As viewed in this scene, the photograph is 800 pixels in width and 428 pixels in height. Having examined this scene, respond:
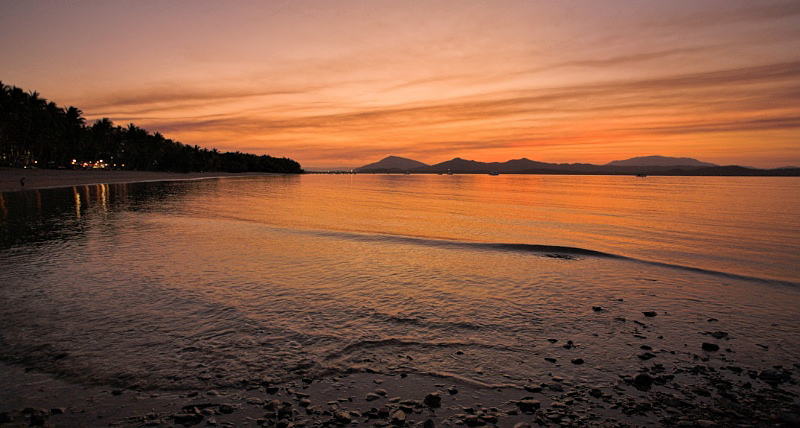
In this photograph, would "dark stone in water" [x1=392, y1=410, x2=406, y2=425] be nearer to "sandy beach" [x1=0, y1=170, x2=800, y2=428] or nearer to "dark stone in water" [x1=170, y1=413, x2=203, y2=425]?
"sandy beach" [x1=0, y1=170, x2=800, y2=428]

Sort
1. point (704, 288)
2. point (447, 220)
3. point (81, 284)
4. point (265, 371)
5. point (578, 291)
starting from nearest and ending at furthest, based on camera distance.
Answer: point (265, 371) < point (81, 284) < point (578, 291) < point (704, 288) < point (447, 220)

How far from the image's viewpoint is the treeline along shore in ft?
309

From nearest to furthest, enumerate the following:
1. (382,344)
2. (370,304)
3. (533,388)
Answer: (533,388) → (382,344) → (370,304)

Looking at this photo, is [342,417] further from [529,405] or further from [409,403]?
[529,405]

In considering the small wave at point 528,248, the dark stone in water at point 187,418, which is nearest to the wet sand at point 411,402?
the dark stone in water at point 187,418

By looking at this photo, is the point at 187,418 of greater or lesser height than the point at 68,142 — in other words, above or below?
below

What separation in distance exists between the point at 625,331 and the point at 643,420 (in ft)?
13.6

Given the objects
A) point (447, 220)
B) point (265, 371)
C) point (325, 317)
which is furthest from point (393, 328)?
point (447, 220)

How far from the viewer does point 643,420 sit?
616 cm

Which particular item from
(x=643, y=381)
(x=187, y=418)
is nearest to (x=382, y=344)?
(x=187, y=418)

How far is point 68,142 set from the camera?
123188mm

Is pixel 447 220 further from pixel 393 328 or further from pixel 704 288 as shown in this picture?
pixel 393 328

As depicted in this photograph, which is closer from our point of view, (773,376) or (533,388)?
(533,388)

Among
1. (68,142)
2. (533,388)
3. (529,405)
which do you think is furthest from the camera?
(68,142)
